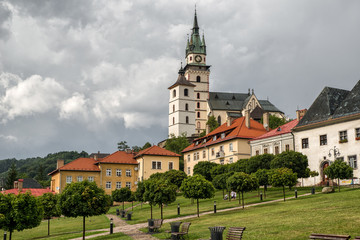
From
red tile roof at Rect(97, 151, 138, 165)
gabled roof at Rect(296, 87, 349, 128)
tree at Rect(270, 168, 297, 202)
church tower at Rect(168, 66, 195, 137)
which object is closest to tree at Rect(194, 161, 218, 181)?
red tile roof at Rect(97, 151, 138, 165)

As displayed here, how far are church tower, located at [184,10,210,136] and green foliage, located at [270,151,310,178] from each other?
8853 cm

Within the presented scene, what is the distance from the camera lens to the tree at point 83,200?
1096 inches

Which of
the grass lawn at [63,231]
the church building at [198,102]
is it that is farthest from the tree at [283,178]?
the church building at [198,102]

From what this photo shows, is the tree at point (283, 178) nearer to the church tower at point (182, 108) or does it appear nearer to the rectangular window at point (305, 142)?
the rectangular window at point (305, 142)

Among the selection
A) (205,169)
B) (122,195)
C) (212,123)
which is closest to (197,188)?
(122,195)

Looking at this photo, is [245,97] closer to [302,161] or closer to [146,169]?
[146,169]

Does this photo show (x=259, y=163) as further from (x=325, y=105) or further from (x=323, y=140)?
(x=325, y=105)

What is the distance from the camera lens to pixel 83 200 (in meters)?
28.0

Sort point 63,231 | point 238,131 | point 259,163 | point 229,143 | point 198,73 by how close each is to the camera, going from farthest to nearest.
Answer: point 198,73 → point 229,143 → point 238,131 → point 259,163 → point 63,231

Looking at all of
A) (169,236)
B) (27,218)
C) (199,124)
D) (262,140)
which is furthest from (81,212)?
(199,124)

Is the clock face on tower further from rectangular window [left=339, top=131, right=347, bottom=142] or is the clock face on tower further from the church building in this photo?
rectangular window [left=339, top=131, right=347, bottom=142]

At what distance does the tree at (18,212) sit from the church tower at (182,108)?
111 meters

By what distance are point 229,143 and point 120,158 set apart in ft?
69.3

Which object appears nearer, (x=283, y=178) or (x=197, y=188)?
(x=197, y=188)
